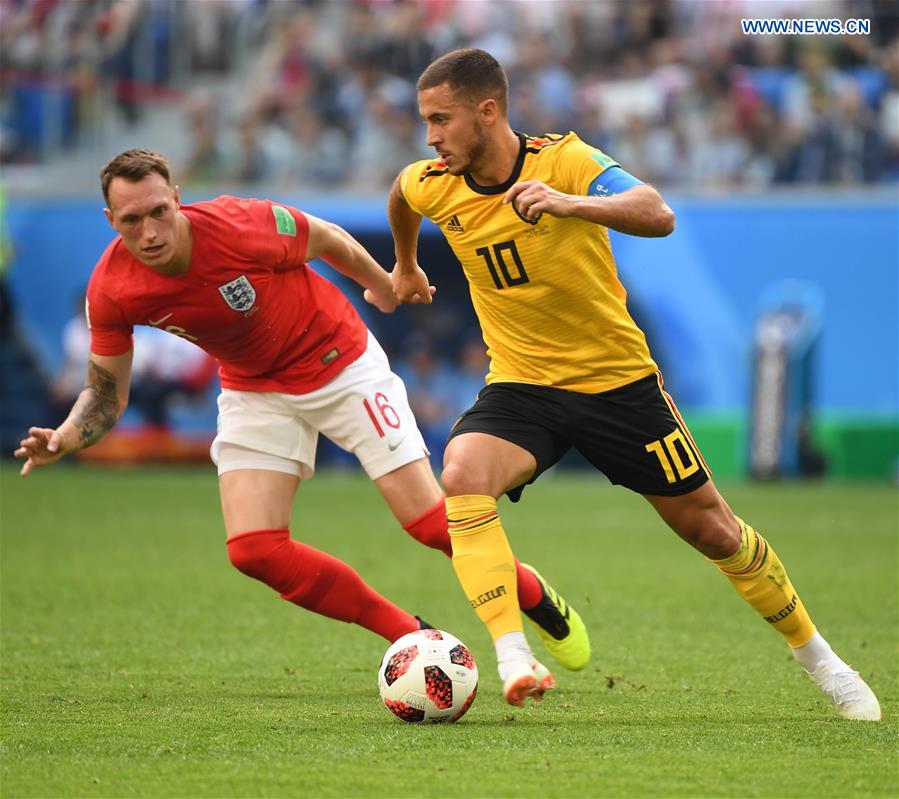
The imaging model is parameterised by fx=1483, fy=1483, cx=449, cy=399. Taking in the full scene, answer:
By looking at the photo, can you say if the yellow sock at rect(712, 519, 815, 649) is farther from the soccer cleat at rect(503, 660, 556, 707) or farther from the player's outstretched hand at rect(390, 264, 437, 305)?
the player's outstretched hand at rect(390, 264, 437, 305)

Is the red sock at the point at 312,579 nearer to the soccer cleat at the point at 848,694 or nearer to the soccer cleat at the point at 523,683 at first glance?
the soccer cleat at the point at 523,683

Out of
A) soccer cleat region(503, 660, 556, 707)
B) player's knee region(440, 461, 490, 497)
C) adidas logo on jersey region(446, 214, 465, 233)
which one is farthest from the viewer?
adidas logo on jersey region(446, 214, 465, 233)

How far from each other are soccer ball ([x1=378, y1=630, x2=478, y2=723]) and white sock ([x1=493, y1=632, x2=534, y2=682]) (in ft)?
1.19

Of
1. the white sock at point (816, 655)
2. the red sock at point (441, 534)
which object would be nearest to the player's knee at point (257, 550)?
the red sock at point (441, 534)

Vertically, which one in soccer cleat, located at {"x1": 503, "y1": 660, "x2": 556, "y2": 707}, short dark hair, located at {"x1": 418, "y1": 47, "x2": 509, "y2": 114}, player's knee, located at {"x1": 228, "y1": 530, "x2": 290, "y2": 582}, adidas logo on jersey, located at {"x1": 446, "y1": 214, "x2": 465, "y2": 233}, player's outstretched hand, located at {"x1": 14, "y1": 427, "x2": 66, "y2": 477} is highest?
short dark hair, located at {"x1": 418, "y1": 47, "x2": 509, "y2": 114}

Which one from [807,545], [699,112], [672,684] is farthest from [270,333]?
[699,112]

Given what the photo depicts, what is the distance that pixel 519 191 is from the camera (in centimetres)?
496

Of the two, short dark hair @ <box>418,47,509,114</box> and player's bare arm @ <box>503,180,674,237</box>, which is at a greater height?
short dark hair @ <box>418,47,509,114</box>

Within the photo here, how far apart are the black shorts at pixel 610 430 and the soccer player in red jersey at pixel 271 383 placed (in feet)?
2.31

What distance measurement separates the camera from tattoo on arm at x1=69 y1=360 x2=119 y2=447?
598cm

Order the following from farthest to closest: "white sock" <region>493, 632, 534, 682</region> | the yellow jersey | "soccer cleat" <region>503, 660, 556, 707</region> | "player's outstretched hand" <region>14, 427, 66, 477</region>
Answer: "player's outstretched hand" <region>14, 427, 66, 477</region> < the yellow jersey < "white sock" <region>493, 632, 534, 682</region> < "soccer cleat" <region>503, 660, 556, 707</region>

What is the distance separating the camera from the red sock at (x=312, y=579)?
590 cm

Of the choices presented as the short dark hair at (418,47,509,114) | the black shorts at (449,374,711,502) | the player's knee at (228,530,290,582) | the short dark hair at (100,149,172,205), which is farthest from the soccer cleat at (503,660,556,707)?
the short dark hair at (100,149,172,205)

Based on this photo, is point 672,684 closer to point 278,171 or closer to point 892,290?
point 892,290
